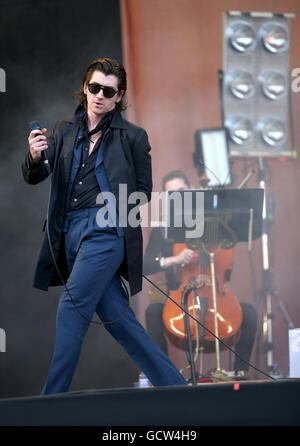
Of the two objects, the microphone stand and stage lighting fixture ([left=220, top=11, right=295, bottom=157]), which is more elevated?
stage lighting fixture ([left=220, top=11, right=295, bottom=157])

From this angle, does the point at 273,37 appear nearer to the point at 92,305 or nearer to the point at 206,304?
the point at 206,304

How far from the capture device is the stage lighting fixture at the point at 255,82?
4.69 m

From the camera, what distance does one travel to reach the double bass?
11.5 ft

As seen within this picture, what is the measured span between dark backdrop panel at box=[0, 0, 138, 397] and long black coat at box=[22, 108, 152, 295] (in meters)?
1.51

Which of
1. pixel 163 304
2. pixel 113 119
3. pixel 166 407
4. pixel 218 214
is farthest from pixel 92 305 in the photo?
pixel 163 304

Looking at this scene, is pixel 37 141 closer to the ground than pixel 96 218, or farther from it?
farther from it

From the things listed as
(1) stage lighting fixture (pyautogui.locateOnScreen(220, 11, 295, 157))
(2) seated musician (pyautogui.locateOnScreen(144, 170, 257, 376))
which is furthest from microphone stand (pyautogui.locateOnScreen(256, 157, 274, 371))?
(2) seated musician (pyautogui.locateOnScreen(144, 170, 257, 376))

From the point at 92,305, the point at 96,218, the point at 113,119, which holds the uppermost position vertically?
the point at 113,119

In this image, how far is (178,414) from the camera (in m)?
1.41

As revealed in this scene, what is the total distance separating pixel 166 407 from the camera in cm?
142

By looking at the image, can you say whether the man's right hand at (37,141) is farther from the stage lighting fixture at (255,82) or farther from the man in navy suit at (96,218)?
the stage lighting fixture at (255,82)

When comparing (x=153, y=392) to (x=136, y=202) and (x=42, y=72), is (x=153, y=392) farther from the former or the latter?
(x=42, y=72)

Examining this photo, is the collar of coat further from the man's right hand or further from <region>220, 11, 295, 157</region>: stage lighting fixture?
<region>220, 11, 295, 157</region>: stage lighting fixture

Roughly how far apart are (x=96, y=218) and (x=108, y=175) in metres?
0.19
